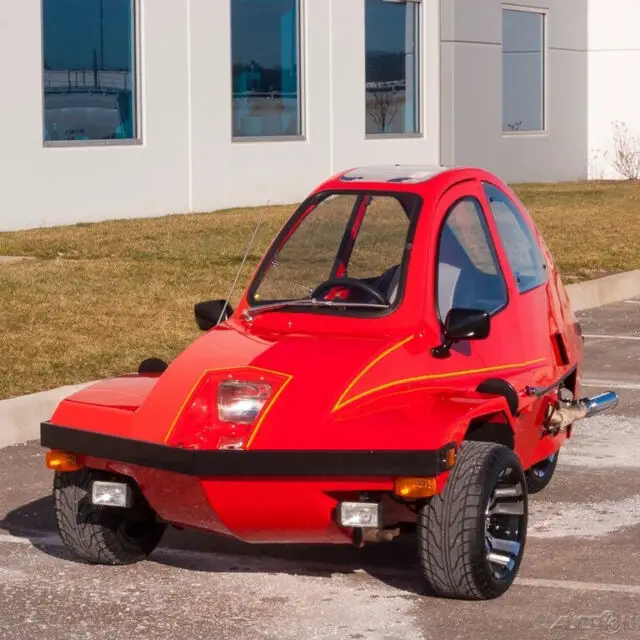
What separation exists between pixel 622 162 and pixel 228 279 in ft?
64.0

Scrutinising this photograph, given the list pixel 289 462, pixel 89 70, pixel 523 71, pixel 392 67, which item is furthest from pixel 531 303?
pixel 523 71

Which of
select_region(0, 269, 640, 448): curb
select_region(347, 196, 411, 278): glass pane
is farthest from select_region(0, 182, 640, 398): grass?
select_region(347, 196, 411, 278): glass pane

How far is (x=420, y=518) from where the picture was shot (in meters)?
5.79

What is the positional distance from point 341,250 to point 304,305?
466mm

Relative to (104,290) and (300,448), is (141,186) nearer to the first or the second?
(104,290)

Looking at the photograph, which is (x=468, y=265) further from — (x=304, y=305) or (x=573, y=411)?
(x=573, y=411)

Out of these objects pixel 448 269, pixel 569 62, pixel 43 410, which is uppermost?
pixel 569 62

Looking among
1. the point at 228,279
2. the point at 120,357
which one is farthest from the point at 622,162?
the point at 120,357

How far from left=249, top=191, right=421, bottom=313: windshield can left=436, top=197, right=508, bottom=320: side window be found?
7.5 inches

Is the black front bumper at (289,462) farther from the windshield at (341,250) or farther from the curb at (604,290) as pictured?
the curb at (604,290)

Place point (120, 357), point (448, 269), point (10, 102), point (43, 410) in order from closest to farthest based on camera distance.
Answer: point (448, 269)
point (43, 410)
point (120, 357)
point (10, 102)

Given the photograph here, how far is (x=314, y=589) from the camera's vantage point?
243 inches

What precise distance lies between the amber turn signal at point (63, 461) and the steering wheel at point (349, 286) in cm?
129

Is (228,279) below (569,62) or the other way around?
below
